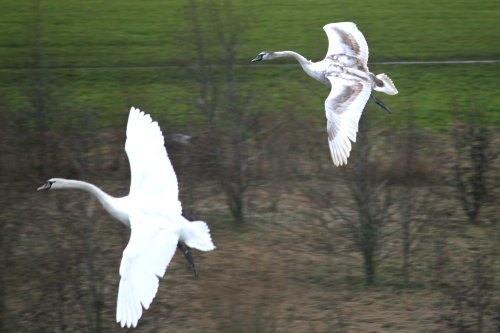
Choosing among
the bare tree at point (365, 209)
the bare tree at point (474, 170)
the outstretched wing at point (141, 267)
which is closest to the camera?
the outstretched wing at point (141, 267)

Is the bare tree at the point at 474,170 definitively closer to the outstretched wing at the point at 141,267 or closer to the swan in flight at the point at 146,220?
the swan in flight at the point at 146,220

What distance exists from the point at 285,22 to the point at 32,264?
12926 mm

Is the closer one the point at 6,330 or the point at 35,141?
the point at 6,330

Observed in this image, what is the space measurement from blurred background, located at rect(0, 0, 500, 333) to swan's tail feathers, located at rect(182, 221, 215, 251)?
0.62m

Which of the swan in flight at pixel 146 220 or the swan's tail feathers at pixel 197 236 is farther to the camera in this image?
the swan's tail feathers at pixel 197 236

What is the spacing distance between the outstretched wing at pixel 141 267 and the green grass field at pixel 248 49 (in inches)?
228

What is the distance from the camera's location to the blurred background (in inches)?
496

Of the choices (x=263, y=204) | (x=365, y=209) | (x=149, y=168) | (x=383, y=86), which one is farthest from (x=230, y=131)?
(x=149, y=168)

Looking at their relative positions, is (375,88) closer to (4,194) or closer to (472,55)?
(4,194)

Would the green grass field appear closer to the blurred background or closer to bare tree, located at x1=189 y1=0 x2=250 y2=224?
the blurred background

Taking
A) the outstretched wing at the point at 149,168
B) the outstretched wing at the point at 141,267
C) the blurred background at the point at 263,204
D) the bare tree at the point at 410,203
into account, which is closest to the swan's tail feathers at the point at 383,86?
the bare tree at the point at 410,203

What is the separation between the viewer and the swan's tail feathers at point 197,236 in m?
11.5

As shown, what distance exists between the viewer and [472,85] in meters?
21.4

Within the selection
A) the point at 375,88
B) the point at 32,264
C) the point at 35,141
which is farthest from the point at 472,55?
the point at 32,264
